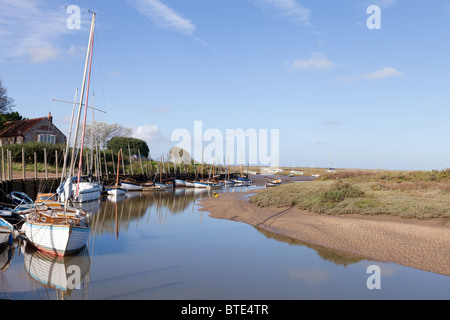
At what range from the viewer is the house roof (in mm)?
58225

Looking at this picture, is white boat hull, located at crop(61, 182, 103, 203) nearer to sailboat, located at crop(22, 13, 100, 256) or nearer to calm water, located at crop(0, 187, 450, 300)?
calm water, located at crop(0, 187, 450, 300)

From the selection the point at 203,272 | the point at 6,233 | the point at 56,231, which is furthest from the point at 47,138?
the point at 203,272

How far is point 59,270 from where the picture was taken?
1546cm

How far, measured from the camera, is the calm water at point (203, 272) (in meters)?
13.1

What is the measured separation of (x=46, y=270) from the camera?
50.2ft

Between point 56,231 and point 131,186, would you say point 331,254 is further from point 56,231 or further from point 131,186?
point 131,186

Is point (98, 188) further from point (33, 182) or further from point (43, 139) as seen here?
point (43, 139)

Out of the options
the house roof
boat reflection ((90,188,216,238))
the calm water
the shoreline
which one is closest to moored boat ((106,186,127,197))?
boat reflection ((90,188,216,238))

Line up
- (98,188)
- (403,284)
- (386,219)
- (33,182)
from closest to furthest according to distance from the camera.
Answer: (403,284), (386,219), (33,182), (98,188)

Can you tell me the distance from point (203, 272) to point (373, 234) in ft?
36.7

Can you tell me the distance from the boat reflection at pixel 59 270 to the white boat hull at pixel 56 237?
16.2 inches

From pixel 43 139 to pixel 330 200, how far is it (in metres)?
48.1

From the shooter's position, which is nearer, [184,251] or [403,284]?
[403,284]
